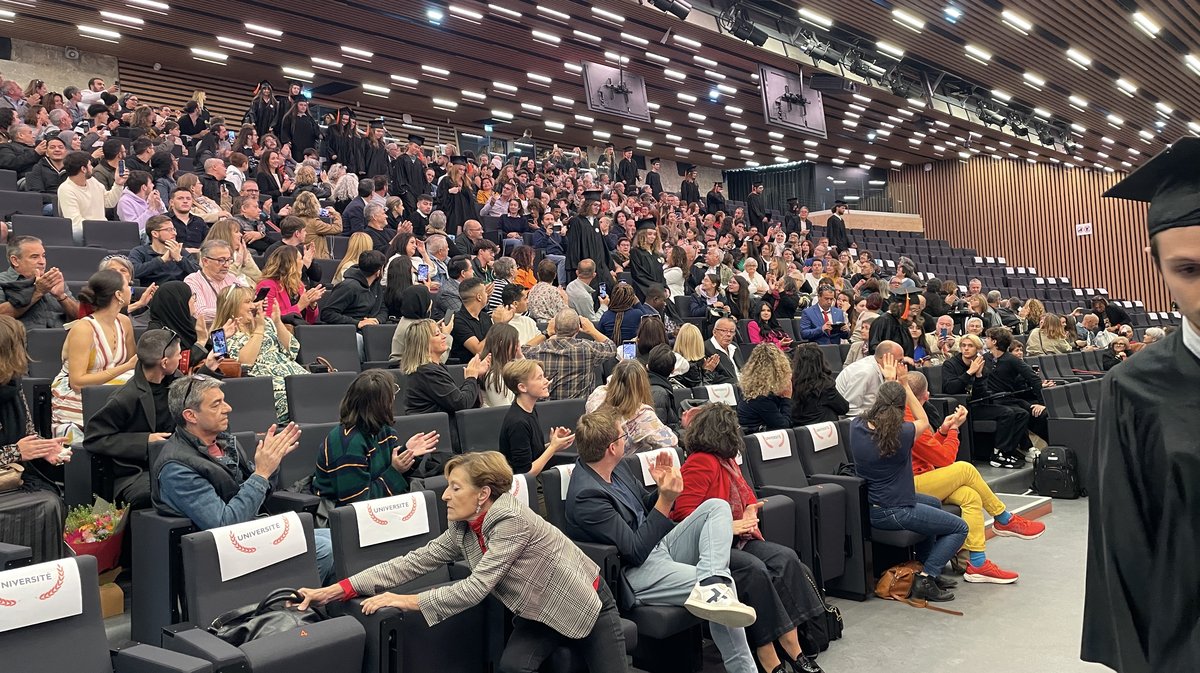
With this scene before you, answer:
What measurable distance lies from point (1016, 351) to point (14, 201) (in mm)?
8338

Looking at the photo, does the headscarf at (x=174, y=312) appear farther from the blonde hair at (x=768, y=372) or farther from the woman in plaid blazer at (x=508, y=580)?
the blonde hair at (x=768, y=372)

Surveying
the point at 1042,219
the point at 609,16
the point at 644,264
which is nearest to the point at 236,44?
the point at 609,16

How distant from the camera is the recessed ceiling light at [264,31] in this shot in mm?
12913

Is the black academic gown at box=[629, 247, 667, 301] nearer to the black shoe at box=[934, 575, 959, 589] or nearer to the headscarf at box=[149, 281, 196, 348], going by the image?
the black shoe at box=[934, 575, 959, 589]

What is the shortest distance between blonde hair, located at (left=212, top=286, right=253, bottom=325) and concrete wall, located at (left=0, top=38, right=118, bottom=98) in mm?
11699

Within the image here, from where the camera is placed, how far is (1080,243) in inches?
845

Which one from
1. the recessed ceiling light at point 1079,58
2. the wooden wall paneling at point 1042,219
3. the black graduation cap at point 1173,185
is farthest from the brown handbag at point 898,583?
the wooden wall paneling at point 1042,219

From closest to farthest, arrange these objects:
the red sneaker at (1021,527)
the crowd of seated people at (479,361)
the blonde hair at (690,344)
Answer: the crowd of seated people at (479,361), the red sneaker at (1021,527), the blonde hair at (690,344)

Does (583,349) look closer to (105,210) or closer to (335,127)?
(105,210)

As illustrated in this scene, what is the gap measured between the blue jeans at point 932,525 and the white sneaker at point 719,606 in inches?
63.7

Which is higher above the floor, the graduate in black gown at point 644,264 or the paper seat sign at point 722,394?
the graduate in black gown at point 644,264

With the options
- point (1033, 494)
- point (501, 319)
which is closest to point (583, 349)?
point (501, 319)

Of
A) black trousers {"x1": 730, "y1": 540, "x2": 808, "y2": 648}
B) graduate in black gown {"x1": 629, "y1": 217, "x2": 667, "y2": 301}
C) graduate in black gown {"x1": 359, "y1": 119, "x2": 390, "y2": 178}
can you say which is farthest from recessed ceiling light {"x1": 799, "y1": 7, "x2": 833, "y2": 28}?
black trousers {"x1": 730, "y1": 540, "x2": 808, "y2": 648}

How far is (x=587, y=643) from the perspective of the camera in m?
2.89
